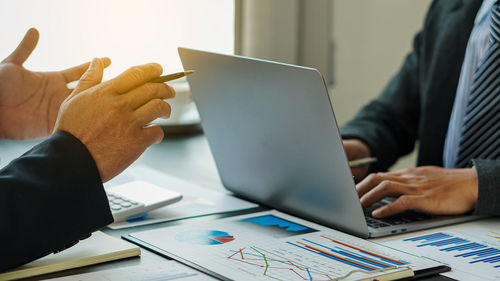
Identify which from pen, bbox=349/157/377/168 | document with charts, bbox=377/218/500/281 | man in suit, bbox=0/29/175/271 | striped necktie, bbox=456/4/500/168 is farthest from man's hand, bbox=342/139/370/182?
man in suit, bbox=0/29/175/271

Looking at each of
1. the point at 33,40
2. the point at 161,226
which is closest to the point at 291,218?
the point at 161,226

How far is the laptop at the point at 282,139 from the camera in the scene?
33.8 inches

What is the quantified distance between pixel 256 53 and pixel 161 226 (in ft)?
3.51

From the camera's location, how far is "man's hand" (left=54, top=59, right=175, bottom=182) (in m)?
0.80

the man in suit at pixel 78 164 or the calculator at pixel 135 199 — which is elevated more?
the man in suit at pixel 78 164

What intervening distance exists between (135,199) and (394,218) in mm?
413

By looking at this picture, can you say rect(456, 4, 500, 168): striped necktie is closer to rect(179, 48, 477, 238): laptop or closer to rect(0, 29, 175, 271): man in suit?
rect(179, 48, 477, 238): laptop

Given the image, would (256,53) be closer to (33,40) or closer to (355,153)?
(355,153)

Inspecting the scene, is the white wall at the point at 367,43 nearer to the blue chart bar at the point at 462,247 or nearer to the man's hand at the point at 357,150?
the man's hand at the point at 357,150

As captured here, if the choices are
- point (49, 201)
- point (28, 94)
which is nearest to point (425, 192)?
point (49, 201)

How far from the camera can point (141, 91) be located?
829 millimetres

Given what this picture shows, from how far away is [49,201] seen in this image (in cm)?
75

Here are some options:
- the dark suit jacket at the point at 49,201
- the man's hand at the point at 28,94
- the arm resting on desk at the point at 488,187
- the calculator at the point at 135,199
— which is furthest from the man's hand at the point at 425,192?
the man's hand at the point at 28,94

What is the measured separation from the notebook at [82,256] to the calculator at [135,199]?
0.12 metres
